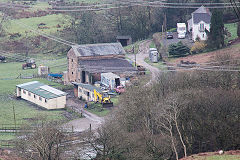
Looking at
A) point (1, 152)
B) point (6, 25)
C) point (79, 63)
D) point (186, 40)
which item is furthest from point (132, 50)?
point (1, 152)

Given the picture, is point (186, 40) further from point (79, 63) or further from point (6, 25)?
point (6, 25)

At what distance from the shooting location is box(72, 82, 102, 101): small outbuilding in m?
58.6

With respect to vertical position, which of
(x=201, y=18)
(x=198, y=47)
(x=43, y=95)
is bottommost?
(x=43, y=95)

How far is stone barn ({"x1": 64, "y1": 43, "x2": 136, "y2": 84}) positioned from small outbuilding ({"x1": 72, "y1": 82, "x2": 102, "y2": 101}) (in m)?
3.46

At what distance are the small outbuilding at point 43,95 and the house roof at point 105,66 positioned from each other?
758cm

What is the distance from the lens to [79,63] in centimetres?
6681

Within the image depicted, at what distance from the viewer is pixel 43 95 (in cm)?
5691

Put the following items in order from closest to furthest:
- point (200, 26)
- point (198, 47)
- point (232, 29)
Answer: point (198, 47) → point (200, 26) → point (232, 29)

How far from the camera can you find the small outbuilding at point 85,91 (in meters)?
58.6

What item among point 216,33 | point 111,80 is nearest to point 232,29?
point 216,33

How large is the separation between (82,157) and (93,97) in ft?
70.5

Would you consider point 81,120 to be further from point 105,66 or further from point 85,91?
point 105,66

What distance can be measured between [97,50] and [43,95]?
578 inches

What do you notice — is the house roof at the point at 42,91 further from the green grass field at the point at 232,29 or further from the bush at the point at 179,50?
the green grass field at the point at 232,29
